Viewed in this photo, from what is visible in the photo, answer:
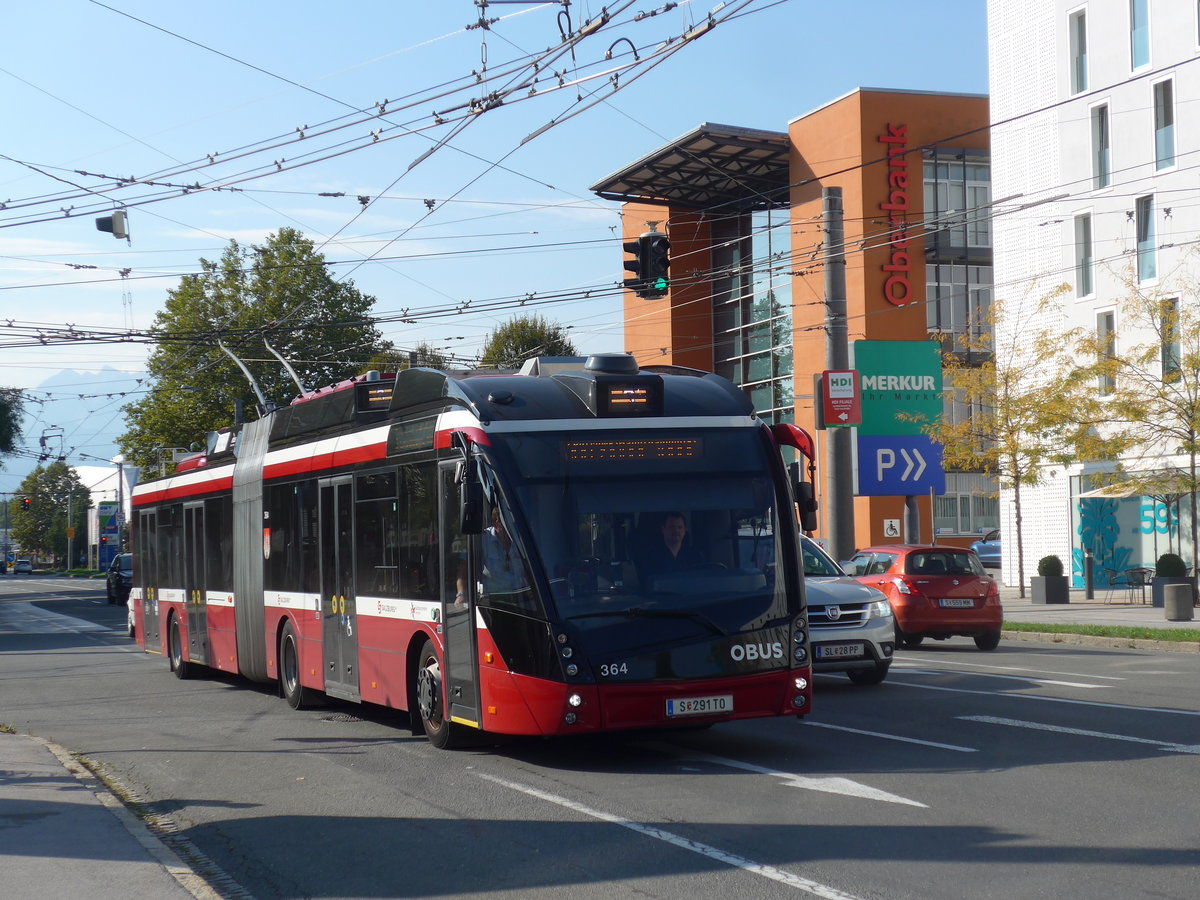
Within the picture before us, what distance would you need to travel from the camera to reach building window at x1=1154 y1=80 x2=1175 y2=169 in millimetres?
35531

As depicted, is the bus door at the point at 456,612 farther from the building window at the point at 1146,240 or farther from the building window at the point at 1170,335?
the building window at the point at 1146,240

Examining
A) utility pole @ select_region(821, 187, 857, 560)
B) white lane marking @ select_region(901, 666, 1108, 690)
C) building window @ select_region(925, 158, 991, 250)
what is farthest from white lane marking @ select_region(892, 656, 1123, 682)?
building window @ select_region(925, 158, 991, 250)

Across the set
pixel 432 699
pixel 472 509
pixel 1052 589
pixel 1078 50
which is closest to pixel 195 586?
pixel 432 699

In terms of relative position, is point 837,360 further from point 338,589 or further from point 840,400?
point 338,589

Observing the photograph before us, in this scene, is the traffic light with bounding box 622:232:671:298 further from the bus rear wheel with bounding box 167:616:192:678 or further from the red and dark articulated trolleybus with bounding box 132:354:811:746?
the red and dark articulated trolleybus with bounding box 132:354:811:746

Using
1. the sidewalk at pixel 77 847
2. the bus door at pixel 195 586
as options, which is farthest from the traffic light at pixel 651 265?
the sidewalk at pixel 77 847

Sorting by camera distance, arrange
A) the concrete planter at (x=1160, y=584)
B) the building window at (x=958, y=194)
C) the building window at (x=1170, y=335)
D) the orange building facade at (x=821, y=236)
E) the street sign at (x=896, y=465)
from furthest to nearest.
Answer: the building window at (x=958, y=194) < the orange building facade at (x=821, y=236) < the building window at (x=1170, y=335) < the concrete planter at (x=1160, y=584) < the street sign at (x=896, y=465)

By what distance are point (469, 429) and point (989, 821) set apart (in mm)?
4773

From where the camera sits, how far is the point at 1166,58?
35406 millimetres

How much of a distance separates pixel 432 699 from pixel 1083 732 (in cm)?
521

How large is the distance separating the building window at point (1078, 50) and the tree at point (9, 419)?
1558 inches

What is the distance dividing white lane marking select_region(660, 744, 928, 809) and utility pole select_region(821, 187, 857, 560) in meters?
15.8

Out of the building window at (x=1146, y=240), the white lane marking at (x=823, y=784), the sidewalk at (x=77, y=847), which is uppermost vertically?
the building window at (x=1146, y=240)

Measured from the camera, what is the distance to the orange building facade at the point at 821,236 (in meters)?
49.9
